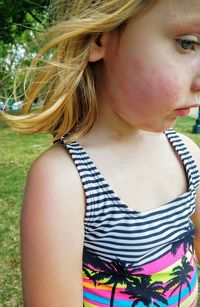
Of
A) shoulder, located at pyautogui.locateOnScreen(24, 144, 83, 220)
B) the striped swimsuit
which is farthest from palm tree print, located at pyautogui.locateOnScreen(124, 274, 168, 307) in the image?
shoulder, located at pyautogui.locateOnScreen(24, 144, 83, 220)

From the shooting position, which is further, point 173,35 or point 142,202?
point 142,202

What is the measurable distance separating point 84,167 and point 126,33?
0.29 m

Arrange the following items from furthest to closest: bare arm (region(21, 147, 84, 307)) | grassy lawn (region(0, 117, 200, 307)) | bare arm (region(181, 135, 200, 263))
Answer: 1. grassy lawn (region(0, 117, 200, 307))
2. bare arm (region(181, 135, 200, 263))
3. bare arm (region(21, 147, 84, 307))

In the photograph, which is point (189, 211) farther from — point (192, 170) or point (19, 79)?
point (19, 79)

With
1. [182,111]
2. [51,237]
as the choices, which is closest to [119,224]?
[51,237]

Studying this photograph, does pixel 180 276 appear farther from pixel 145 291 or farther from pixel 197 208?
pixel 197 208

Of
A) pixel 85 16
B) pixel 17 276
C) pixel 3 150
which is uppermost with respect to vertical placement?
pixel 85 16

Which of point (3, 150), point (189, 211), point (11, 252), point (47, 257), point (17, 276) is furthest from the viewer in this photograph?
point (3, 150)

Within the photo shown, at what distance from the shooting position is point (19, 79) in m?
0.96

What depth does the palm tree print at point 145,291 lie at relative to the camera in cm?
86

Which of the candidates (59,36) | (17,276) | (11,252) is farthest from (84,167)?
(11,252)

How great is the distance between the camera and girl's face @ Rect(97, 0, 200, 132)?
729 mm

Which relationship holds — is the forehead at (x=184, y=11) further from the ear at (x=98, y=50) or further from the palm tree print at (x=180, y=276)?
the palm tree print at (x=180, y=276)

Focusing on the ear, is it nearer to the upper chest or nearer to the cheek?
the cheek
